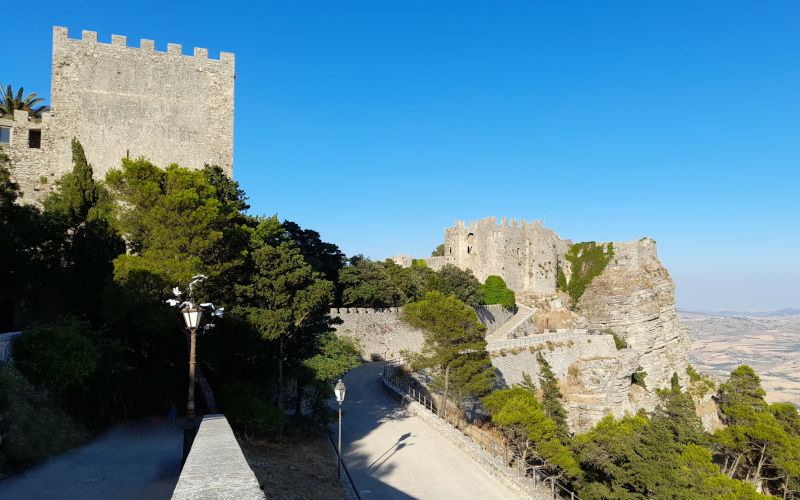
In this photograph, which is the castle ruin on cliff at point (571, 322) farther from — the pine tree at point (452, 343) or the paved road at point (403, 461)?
the paved road at point (403, 461)

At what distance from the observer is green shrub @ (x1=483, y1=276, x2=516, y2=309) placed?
4172 cm

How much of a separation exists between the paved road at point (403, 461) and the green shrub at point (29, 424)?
20.7 feet

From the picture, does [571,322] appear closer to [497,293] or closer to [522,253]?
[497,293]

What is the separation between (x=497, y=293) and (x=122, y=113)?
101ft

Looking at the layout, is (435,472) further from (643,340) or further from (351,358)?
(643,340)

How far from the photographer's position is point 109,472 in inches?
348

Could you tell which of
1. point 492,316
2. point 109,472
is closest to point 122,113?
point 109,472

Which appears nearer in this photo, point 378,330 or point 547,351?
point 378,330

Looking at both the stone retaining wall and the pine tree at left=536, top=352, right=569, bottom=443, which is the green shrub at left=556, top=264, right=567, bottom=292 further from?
the stone retaining wall

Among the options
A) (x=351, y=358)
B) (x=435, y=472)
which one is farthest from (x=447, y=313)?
(x=435, y=472)

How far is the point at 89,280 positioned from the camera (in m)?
15.6

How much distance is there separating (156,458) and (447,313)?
13089 millimetres

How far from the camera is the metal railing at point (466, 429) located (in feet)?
53.1

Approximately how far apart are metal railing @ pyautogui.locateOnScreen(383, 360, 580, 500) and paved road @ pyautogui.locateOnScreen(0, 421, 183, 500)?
8734 mm
